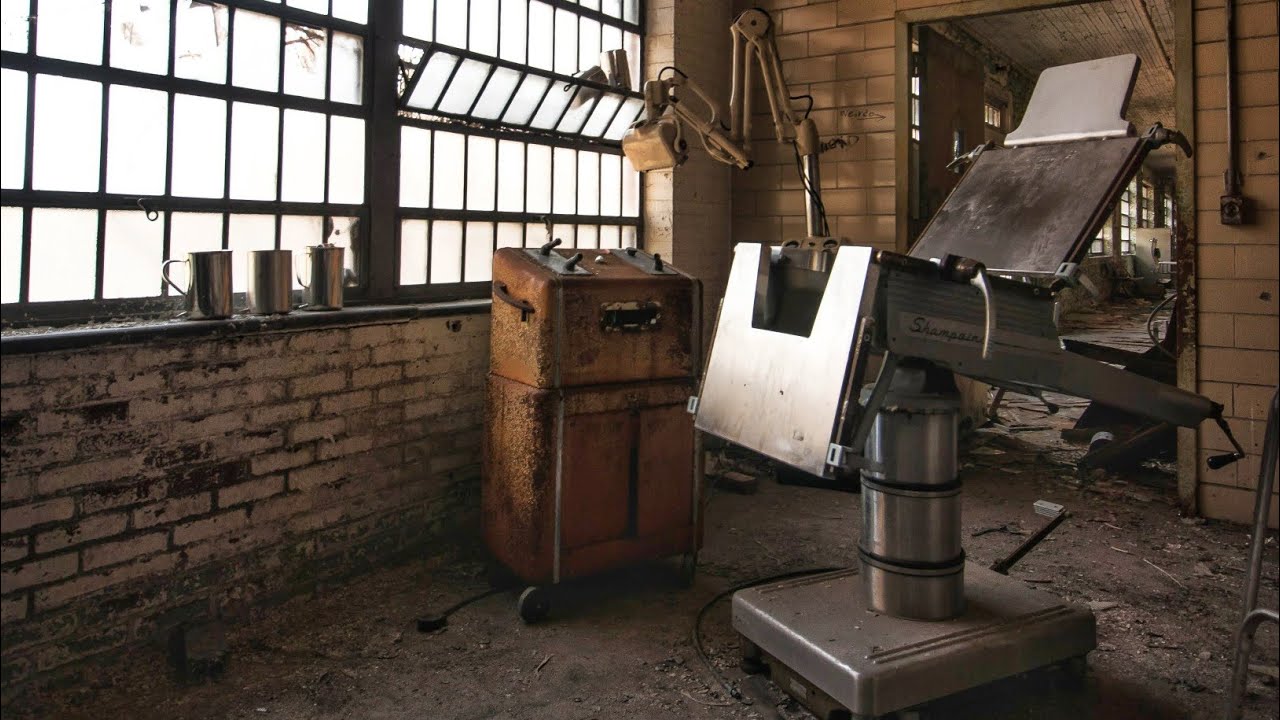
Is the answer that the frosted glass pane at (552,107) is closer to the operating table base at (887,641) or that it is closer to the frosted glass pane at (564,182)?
the frosted glass pane at (564,182)

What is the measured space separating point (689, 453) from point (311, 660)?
1.35 m

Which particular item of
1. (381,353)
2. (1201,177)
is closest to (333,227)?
(381,353)

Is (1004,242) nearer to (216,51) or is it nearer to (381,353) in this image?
(381,353)

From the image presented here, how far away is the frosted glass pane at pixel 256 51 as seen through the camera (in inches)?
109

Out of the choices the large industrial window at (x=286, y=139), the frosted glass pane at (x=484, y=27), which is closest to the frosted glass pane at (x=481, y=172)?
the large industrial window at (x=286, y=139)

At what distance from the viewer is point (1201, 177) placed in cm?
373

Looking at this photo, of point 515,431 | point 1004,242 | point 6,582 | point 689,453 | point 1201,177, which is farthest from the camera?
point 1201,177

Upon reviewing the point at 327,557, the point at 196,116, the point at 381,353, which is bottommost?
the point at 327,557

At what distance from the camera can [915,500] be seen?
2113 millimetres

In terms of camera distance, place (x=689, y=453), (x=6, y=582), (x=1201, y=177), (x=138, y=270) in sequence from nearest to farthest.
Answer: (x=6, y=582), (x=138, y=270), (x=689, y=453), (x=1201, y=177)

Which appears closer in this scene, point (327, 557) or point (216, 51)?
point (216, 51)

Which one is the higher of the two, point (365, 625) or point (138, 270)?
point (138, 270)

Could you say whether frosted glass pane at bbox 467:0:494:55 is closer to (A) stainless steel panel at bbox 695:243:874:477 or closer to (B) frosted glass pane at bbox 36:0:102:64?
(B) frosted glass pane at bbox 36:0:102:64

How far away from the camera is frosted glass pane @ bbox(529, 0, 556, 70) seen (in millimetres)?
3852
